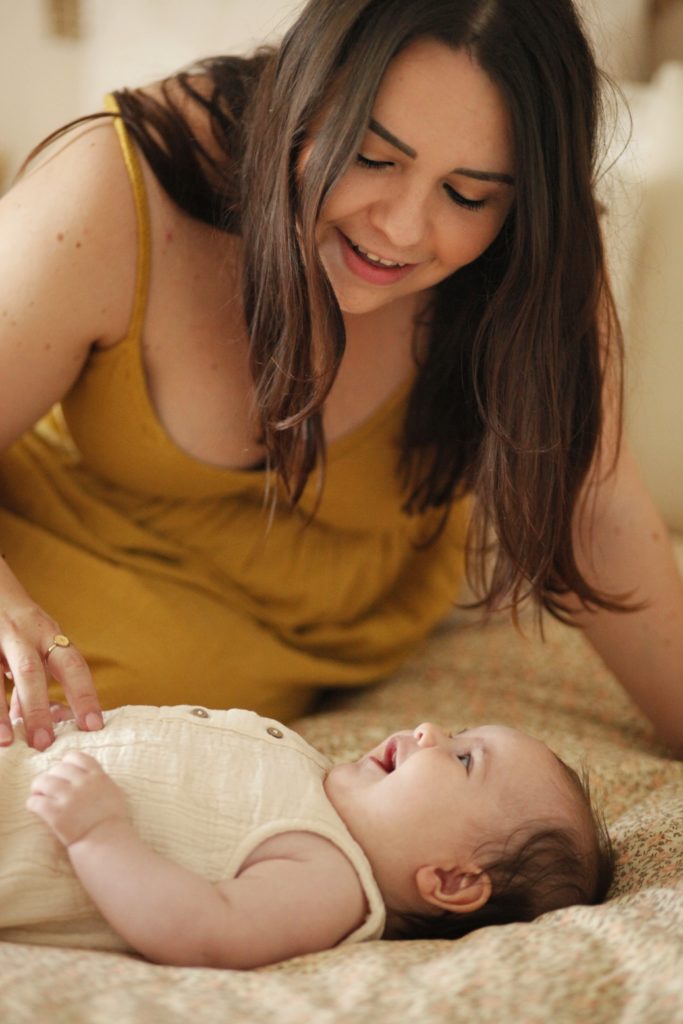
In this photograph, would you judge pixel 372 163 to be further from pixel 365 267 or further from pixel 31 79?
pixel 31 79

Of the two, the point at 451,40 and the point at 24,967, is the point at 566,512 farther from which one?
the point at 24,967

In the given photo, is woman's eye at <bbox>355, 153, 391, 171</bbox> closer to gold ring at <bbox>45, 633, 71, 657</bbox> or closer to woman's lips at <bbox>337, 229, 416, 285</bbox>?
woman's lips at <bbox>337, 229, 416, 285</bbox>

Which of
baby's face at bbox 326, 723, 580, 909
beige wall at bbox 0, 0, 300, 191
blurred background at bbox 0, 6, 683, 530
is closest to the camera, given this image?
baby's face at bbox 326, 723, 580, 909

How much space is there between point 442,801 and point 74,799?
0.30 meters

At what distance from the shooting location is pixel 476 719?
144 cm

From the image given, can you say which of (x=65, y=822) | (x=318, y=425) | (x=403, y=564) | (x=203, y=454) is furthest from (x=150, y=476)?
(x=65, y=822)

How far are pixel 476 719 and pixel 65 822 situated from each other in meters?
0.70

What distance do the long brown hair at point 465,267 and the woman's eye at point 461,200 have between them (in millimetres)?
40

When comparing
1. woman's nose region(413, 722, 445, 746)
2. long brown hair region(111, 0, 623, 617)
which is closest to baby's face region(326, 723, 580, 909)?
woman's nose region(413, 722, 445, 746)

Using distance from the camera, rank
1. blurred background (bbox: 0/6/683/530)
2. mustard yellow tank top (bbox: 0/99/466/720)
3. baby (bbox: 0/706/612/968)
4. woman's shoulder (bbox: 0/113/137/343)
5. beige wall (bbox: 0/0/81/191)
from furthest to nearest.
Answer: beige wall (bbox: 0/0/81/191) < blurred background (bbox: 0/6/683/530) < mustard yellow tank top (bbox: 0/99/466/720) < woman's shoulder (bbox: 0/113/137/343) < baby (bbox: 0/706/612/968)

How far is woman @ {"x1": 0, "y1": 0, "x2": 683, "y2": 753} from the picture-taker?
102 centimetres

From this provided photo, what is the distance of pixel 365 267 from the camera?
1.13 m

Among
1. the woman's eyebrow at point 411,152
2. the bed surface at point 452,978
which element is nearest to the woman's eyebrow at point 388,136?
the woman's eyebrow at point 411,152

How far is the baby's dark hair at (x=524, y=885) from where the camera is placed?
955mm
